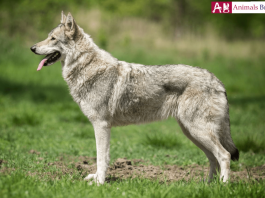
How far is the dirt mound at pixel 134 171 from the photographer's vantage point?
457 cm

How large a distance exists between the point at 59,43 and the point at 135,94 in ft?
4.65

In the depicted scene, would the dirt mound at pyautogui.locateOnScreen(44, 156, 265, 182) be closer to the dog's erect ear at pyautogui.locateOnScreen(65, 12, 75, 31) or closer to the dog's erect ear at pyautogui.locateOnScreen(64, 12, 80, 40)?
the dog's erect ear at pyautogui.locateOnScreen(64, 12, 80, 40)

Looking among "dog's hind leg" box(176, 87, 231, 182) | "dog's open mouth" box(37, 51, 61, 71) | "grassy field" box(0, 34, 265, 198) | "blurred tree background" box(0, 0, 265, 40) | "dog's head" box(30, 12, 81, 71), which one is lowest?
"grassy field" box(0, 34, 265, 198)

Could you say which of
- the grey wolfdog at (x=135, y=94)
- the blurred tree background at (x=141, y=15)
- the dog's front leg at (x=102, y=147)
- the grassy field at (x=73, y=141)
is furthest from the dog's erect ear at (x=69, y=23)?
the blurred tree background at (x=141, y=15)

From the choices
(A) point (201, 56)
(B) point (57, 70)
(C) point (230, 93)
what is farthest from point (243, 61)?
(B) point (57, 70)

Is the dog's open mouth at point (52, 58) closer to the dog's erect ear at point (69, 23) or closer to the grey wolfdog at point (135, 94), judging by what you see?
the grey wolfdog at point (135, 94)

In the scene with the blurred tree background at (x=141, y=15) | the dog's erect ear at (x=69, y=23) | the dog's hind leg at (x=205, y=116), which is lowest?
the dog's hind leg at (x=205, y=116)

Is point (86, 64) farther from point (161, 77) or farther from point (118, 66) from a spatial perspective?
point (161, 77)

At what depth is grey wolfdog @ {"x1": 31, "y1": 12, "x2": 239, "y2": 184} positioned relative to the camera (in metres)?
4.33

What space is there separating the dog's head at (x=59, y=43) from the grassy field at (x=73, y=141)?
1774 millimetres

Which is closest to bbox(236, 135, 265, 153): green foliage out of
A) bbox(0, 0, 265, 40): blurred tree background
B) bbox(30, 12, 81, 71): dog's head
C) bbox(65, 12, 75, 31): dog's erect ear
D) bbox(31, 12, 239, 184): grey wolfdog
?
bbox(31, 12, 239, 184): grey wolfdog

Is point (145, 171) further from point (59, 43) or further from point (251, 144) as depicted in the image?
point (251, 144)

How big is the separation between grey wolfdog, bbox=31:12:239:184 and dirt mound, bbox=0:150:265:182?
41cm

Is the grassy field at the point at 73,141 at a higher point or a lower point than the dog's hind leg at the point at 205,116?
lower
